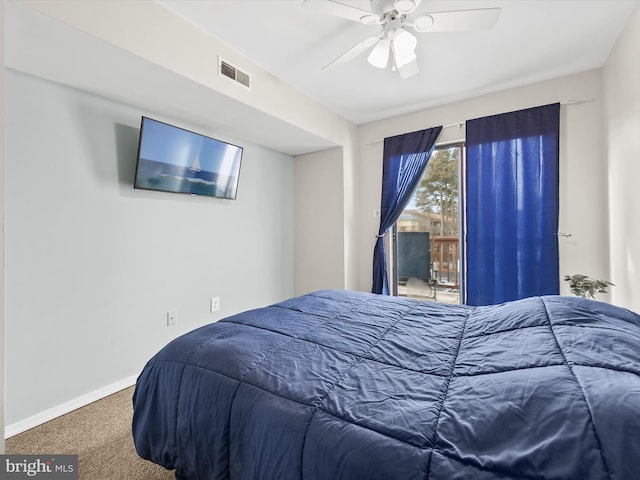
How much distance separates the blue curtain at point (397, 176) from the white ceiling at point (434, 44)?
0.47 metres

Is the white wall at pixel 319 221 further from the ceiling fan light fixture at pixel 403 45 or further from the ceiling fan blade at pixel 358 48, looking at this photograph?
the ceiling fan light fixture at pixel 403 45

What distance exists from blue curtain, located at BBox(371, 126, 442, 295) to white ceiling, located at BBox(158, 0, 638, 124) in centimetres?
47

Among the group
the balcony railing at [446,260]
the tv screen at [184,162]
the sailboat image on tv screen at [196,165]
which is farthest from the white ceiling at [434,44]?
the balcony railing at [446,260]

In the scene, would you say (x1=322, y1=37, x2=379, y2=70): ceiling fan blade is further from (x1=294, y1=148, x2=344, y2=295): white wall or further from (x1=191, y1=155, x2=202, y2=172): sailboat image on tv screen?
(x1=294, y1=148, x2=344, y2=295): white wall

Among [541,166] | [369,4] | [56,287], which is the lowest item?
[56,287]

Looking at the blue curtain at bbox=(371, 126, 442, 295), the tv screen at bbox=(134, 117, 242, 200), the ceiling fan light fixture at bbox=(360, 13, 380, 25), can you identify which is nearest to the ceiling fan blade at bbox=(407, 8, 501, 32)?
the ceiling fan light fixture at bbox=(360, 13, 380, 25)

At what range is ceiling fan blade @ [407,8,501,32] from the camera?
5.35ft

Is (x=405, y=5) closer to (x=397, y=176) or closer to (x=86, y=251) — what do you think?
(x=397, y=176)

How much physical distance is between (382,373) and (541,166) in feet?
8.72

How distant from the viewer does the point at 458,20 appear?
5.63 ft

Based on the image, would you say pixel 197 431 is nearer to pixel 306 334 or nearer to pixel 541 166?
pixel 306 334

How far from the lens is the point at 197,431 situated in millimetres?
1142

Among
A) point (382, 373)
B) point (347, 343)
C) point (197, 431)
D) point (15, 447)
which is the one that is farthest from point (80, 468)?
point (382, 373)

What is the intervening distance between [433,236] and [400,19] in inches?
88.5
